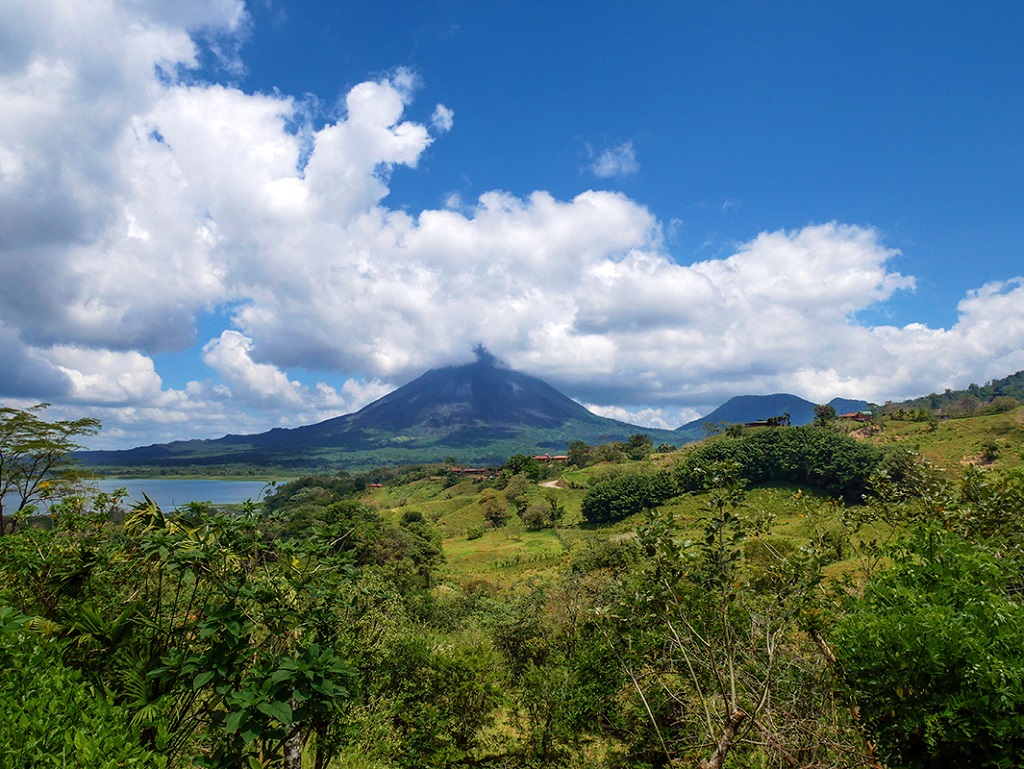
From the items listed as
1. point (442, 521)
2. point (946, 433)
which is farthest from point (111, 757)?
point (946, 433)

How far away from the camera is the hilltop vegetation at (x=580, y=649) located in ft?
8.78

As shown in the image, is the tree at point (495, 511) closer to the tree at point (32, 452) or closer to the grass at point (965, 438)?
the grass at point (965, 438)

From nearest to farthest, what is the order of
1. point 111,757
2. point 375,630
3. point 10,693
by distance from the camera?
point 111,757 → point 10,693 → point 375,630

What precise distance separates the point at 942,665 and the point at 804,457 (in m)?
60.2

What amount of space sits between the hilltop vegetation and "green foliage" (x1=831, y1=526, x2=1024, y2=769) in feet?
0.05

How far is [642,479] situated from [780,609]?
5703 cm

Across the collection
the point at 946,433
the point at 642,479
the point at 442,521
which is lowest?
the point at 442,521

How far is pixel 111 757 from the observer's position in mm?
2129

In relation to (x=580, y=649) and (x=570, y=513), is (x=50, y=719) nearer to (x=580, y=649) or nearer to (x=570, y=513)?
(x=580, y=649)

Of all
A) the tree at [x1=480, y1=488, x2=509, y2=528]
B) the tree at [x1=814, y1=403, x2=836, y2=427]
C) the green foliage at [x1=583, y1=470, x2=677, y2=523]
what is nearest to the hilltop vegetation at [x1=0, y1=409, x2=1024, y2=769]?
the green foliage at [x1=583, y1=470, x2=677, y2=523]

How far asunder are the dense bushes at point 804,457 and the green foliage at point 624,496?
2324 millimetres

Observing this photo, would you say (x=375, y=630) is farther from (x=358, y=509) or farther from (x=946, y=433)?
(x=946, y=433)

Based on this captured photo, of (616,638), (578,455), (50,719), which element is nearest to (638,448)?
(578,455)

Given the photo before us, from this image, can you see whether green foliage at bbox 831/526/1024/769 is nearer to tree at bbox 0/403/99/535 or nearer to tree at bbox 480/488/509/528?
tree at bbox 0/403/99/535
